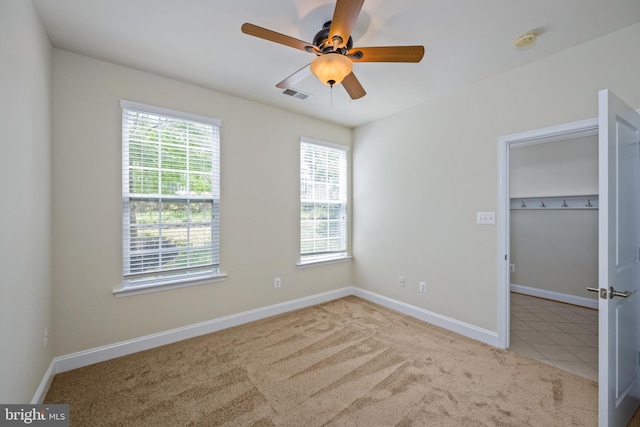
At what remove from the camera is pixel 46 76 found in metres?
2.09

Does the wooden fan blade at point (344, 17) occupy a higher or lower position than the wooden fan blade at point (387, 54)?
higher

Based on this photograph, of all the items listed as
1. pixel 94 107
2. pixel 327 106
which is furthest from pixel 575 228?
pixel 94 107

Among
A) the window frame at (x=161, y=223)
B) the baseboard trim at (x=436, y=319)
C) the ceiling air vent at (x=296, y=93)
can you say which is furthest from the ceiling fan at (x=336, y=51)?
the baseboard trim at (x=436, y=319)

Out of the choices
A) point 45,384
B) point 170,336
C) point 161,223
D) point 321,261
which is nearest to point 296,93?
point 161,223

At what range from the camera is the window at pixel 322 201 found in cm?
390

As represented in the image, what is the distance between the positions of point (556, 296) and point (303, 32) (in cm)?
520

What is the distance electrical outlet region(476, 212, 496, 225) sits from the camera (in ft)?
9.09

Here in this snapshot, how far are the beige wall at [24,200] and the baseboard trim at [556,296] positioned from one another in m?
6.06

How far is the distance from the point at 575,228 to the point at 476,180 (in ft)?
8.48

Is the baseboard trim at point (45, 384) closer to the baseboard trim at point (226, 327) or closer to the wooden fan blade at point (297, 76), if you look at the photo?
the baseboard trim at point (226, 327)

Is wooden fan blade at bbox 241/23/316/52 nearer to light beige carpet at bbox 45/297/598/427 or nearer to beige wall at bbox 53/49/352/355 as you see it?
beige wall at bbox 53/49/352/355

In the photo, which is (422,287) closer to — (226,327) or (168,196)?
(226,327)

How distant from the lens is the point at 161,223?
2732 mm

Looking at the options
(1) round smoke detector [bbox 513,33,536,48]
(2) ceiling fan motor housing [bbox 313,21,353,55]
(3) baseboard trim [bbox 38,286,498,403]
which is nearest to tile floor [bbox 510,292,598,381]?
(3) baseboard trim [bbox 38,286,498,403]
